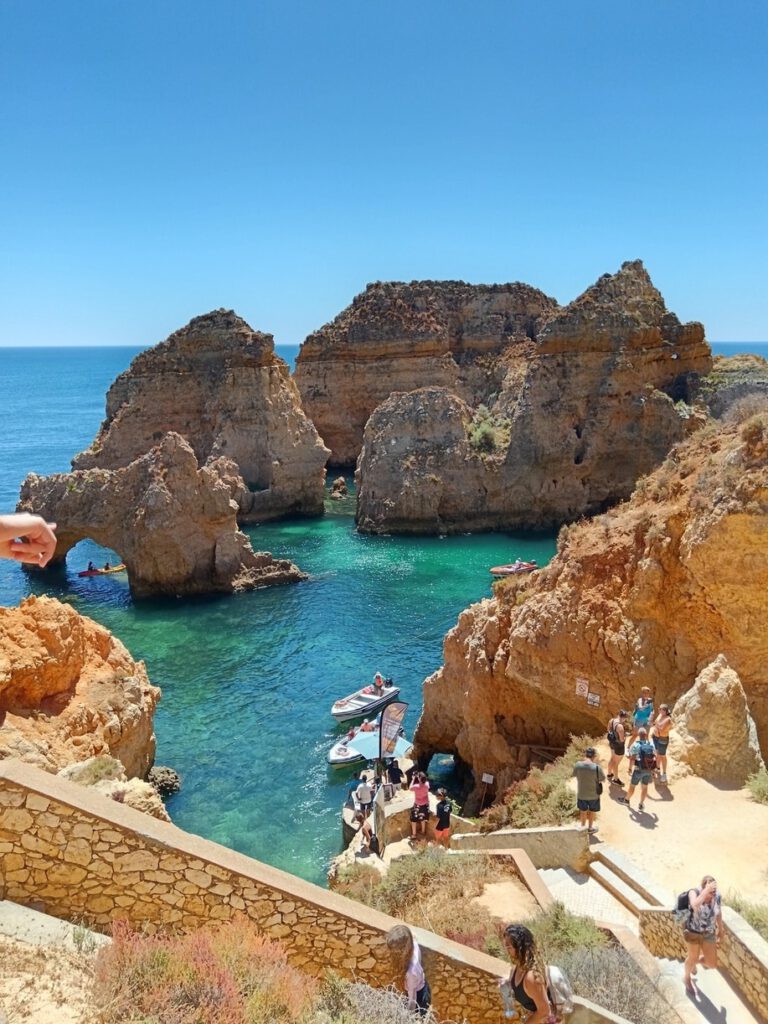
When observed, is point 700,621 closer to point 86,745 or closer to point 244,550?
point 86,745

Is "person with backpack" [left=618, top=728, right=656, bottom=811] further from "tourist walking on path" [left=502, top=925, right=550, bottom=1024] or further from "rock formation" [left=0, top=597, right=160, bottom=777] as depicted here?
"rock formation" [left=0, top=597, right=160, bottom=777]

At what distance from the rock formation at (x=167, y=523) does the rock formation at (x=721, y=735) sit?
22211 millimetres

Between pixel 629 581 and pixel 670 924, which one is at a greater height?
pixel 629 581

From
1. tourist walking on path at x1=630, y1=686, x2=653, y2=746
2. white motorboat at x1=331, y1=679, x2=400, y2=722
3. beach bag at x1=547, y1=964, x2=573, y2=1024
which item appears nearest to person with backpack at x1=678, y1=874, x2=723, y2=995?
beach bag at x1=547, y1=964, x2=573, y2=1024

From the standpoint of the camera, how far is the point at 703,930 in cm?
682

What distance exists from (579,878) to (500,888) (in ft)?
3.61

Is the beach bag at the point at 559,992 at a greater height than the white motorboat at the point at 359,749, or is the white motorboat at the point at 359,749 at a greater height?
the beach bag at the point at 559,992

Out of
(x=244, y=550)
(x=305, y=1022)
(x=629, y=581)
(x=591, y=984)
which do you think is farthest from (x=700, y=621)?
(x=244, y=550)

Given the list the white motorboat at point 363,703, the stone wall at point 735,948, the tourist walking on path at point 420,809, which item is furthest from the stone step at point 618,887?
the white motorboat at point 363,703

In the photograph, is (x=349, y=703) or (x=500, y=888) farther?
(x=349, y=703)

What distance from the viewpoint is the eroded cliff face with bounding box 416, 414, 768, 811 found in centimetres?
1126

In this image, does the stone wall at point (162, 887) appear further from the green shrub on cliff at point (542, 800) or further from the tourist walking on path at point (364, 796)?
the tourist walking on path at point (364, 796)

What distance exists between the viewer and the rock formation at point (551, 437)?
39875 millimetres

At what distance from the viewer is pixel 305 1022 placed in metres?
5.38
